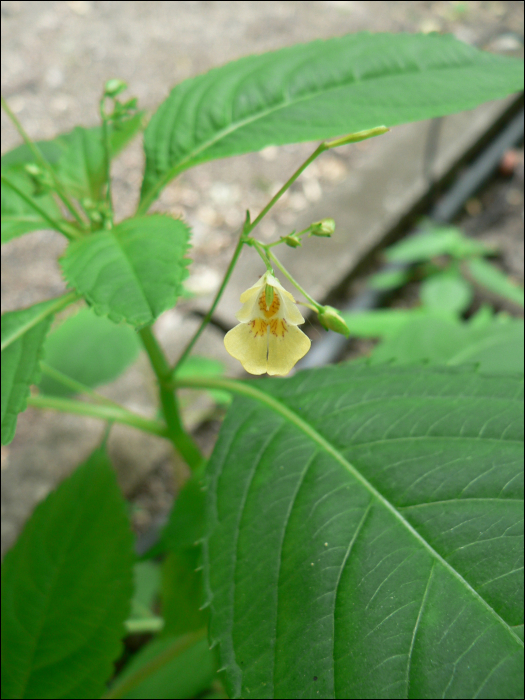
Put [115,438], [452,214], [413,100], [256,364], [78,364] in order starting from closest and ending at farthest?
[256,364], [413,100], [78,364], [115,438], [452,214]

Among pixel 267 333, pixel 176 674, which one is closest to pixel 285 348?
pixel 267 333

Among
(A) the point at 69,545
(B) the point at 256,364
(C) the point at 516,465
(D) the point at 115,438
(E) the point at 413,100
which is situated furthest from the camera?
(D) the point at 115,438

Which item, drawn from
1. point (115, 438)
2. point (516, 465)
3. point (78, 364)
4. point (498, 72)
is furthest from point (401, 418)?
point (115, 438)

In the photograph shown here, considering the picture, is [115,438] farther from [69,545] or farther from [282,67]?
[282,67]

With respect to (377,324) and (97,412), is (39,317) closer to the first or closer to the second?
(97,412)

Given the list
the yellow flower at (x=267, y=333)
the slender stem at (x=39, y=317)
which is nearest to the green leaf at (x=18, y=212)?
the slender stem at (x=39, y=317)

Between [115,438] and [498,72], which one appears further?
[115,438]

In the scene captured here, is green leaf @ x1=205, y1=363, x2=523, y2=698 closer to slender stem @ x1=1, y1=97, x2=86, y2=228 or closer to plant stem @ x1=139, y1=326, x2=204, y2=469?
plant stem @ x1=139, y1=326, x2=204, y2=469

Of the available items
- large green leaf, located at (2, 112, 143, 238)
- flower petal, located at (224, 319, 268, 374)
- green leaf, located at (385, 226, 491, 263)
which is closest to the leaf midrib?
flower petal, located at (224, 319, 268, 374)
